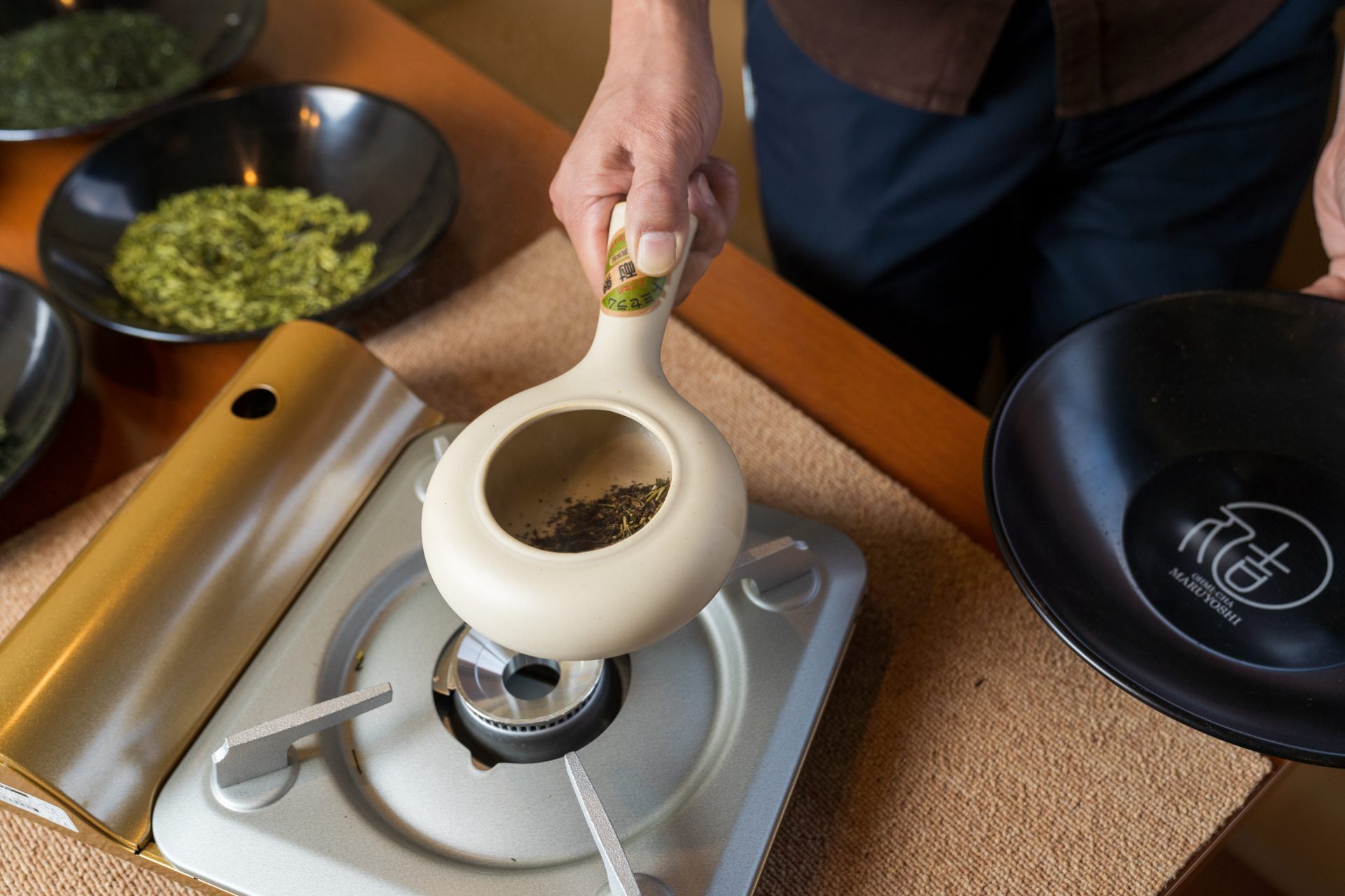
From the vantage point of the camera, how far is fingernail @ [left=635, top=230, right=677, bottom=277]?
496 mm

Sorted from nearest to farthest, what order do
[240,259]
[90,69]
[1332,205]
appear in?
[1332,205], [240,259], [90,69]

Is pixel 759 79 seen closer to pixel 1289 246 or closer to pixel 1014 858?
pixel 1014 858

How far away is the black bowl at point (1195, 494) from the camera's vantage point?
19.9 inches

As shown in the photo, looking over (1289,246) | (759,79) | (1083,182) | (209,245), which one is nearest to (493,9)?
(759,79)

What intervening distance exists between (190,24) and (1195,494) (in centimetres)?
112

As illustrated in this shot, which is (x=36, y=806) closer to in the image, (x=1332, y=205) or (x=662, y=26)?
(x=662, y=26)

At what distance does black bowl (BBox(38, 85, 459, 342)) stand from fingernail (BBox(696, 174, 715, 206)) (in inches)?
10.3

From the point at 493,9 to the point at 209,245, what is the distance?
1027 mm

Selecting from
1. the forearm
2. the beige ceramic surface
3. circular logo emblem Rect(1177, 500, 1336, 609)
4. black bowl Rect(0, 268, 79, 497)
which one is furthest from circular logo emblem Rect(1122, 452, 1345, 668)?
black bowl Rect(0, 268, 79, 497)

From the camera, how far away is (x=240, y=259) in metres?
0.86

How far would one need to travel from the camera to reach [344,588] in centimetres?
54

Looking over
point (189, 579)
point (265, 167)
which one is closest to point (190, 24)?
point (265, 167)

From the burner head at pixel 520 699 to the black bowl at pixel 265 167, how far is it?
1.35 ft

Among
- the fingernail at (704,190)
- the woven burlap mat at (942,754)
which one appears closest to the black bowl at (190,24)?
the woven burlap mat at (942,754)
